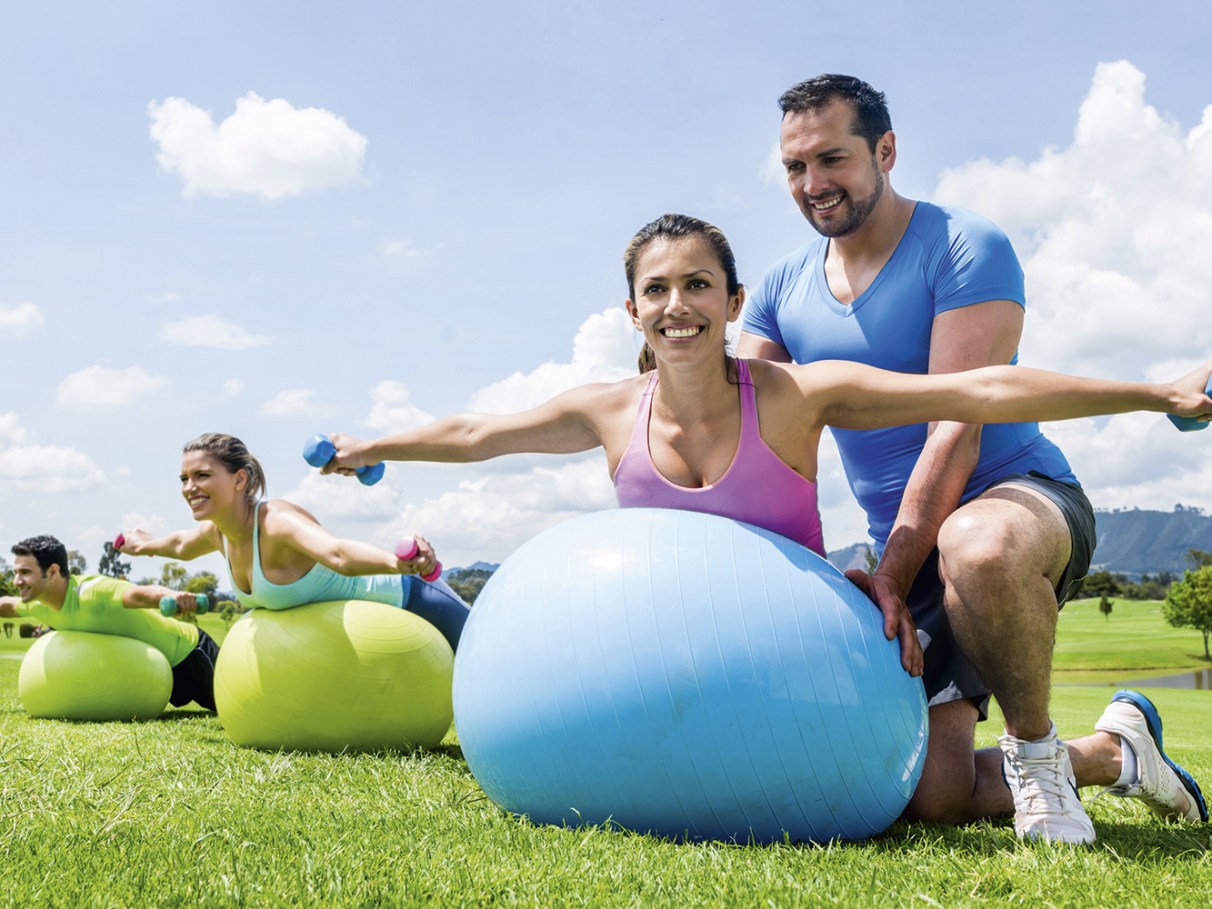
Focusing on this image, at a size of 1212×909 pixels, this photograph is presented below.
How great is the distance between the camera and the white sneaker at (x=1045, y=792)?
327cm

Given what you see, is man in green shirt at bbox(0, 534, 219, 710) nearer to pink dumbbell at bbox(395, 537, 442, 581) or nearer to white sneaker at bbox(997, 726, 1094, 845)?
pink dumbbell at bbox(395, 537, 442, 581)

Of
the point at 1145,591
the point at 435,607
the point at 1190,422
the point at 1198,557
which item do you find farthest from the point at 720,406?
the point at 1145,591

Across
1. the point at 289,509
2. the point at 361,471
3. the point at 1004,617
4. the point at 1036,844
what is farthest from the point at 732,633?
the point at 289,509

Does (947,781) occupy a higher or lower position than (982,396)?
lower

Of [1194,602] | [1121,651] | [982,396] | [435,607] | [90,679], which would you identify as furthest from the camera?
[1194,602]

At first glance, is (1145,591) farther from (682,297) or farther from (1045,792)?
(682,297)

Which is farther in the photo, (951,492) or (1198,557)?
(1198,557)

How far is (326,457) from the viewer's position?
4.18 meters

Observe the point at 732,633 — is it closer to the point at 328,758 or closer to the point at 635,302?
the point at 635,302

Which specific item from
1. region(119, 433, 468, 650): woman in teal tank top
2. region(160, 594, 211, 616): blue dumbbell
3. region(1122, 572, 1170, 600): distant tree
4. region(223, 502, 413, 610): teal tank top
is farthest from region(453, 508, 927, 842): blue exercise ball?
region(1122, 572, 1170, 600): distant tree

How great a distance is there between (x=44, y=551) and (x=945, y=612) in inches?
330

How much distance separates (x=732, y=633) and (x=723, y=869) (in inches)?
27.2

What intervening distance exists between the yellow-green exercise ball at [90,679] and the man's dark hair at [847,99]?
7.55 metres

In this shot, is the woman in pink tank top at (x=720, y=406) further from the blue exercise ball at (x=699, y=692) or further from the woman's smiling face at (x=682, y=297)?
the blue exercise ball at (x=699, y=692)
